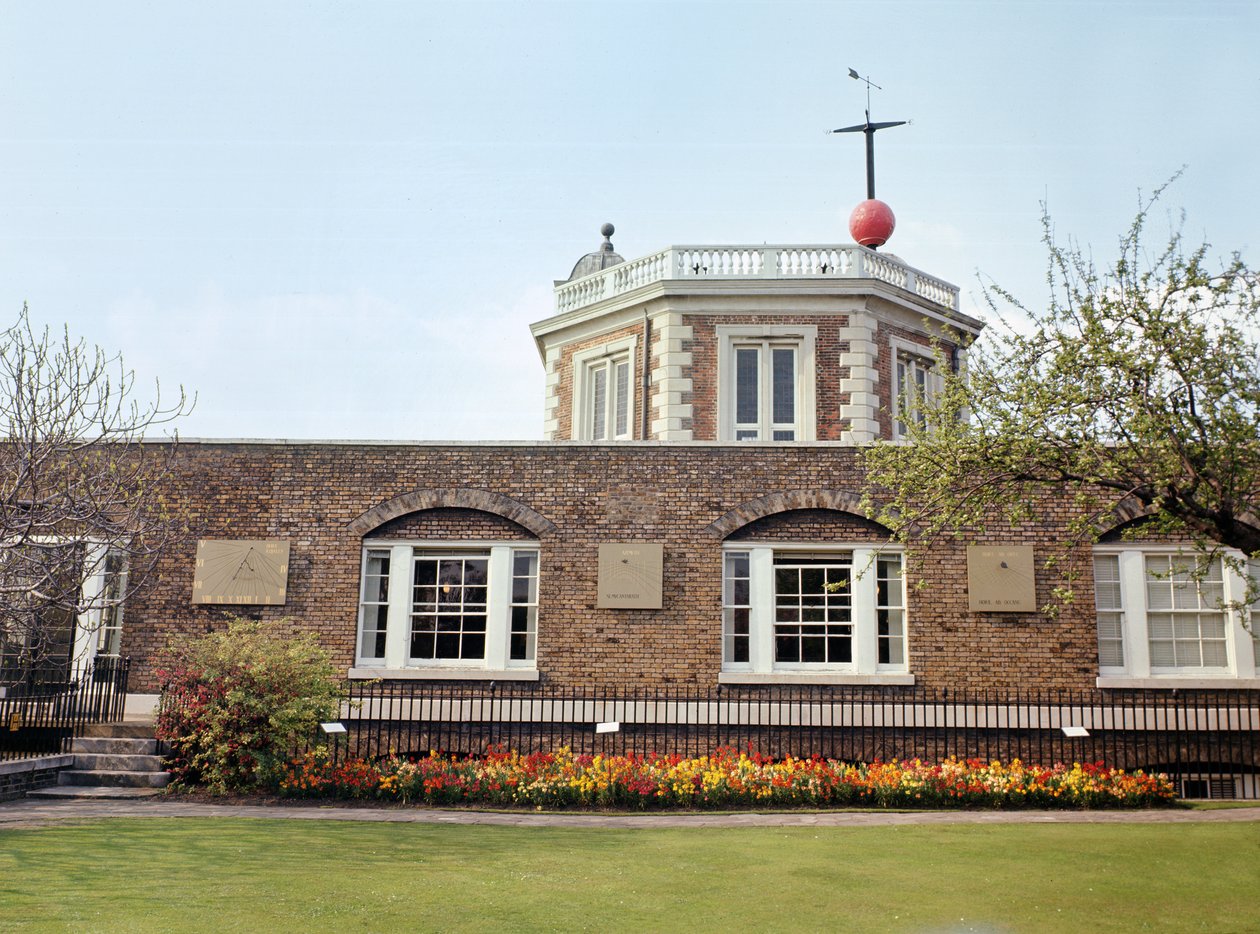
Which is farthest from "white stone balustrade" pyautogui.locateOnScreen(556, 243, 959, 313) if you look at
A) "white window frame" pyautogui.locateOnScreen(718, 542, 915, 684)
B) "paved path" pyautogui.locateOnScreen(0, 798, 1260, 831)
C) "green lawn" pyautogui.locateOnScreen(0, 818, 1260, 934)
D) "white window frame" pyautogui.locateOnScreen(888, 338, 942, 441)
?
"green lawn" pyautogui.locateOnScreen(0, 818, 1260, 934)

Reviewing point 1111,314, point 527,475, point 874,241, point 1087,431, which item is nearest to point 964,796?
point 1087,431

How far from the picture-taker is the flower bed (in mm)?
13367

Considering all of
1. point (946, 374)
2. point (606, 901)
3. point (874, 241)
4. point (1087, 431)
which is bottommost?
point (606, 901)

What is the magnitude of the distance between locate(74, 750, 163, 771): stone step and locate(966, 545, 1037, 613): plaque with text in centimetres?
1175

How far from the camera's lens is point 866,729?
1577 centimetres

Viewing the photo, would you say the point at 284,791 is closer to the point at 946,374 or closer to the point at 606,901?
the point at 606,901

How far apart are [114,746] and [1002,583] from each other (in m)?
12.8

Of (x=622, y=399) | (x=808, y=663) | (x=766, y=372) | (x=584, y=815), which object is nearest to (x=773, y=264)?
(x=766, y=372)

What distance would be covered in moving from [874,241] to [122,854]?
2097cm

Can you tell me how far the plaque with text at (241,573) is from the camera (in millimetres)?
17000

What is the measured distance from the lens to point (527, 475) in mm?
17359

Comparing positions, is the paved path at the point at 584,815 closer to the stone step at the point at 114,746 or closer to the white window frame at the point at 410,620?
the stone step at the point at 114,746

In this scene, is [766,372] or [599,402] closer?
[766,372]

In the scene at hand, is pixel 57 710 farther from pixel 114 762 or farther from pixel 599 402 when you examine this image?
pixel 599 402
